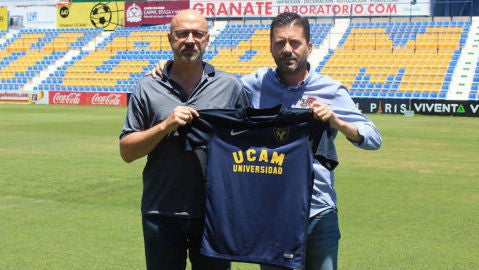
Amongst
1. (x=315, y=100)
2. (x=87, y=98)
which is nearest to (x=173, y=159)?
(x=315, y=100)

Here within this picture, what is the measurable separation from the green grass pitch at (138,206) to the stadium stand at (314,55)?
1920 cm

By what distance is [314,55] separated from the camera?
4138 cm

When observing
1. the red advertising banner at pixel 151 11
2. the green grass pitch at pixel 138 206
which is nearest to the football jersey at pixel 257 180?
the green grass pitch at pixel 138 206

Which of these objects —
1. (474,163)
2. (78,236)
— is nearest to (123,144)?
(78,236)

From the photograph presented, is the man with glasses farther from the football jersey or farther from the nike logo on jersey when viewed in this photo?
the nike logo on jersey

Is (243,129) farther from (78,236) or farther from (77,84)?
(77,84)

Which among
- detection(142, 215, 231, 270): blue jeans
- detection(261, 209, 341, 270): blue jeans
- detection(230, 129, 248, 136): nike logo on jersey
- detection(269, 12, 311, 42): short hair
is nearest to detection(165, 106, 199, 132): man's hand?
detection(230, 129, 248, 136): nike logo on jersey

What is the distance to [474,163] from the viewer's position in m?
14.2

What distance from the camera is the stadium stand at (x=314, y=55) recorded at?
120 ft

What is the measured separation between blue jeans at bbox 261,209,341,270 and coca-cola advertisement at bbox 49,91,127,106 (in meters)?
34.0

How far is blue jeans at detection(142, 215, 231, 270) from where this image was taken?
3842 mm

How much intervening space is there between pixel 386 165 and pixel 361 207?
4.60 m

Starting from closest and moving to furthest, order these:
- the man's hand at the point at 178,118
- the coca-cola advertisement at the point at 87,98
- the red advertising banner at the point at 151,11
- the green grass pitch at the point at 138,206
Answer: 1. the man's hand at the point at 178,118
2. the green grass pitch at the point at 138,206
3. the coca-cola advertisement at the point at 87,98
4. the red advertising banner at the point at 151,11

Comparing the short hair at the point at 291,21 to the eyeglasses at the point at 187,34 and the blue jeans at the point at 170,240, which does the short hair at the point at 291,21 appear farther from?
the blue jeans at the point at 170,240
